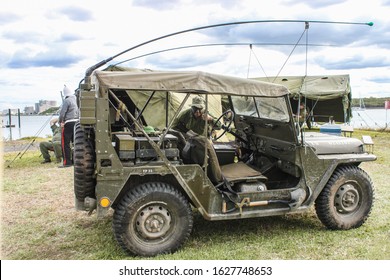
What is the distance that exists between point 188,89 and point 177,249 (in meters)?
1.64

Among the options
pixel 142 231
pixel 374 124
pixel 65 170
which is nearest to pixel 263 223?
pixel 142 231

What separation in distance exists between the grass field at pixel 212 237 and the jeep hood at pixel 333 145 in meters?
0.93

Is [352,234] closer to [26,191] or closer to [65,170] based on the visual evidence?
[26,191]

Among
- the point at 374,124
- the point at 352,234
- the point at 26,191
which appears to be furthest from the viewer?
the point at 374,124

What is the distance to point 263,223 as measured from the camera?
4.95m

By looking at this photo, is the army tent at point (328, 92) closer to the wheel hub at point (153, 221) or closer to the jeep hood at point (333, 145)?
the jeep hood at point (333, 145)

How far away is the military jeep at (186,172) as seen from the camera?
3.80m

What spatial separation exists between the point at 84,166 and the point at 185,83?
4.21 ft

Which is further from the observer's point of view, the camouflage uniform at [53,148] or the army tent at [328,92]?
the army tent at [328,92]

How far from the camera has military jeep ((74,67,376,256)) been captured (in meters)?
3.80

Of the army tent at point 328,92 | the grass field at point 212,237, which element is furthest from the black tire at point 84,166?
the army tent at point 328,92

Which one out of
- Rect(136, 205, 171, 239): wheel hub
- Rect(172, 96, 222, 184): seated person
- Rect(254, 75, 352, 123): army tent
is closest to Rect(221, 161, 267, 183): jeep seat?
Rect(172, 96, 222, 184): seated person

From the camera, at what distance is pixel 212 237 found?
4.50 meters

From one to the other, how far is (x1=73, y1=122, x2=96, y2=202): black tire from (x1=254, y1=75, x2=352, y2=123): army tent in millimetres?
11393
